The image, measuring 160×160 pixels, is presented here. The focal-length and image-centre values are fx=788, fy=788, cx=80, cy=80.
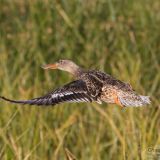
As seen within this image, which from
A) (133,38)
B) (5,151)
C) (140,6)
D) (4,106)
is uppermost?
(140,6)

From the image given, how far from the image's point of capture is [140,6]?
7.09 metres

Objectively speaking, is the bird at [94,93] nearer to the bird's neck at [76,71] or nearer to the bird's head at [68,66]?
the bird's neck at [76,71]

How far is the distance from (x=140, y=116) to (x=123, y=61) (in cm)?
133

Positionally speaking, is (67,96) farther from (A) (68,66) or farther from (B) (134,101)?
(A) (68,66)

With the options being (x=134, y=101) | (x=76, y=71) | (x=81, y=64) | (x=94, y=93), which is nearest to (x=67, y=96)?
(x=94, y=93)

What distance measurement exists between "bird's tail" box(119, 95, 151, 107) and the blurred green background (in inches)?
6.9

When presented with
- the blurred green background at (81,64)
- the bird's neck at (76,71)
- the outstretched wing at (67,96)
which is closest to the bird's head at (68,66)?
the bird's neck at (76,71)

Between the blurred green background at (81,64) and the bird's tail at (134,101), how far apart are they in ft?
0.57

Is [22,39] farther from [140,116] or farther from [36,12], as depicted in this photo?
[140,116]

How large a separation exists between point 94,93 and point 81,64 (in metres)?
2.30

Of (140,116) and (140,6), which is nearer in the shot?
(140,116)

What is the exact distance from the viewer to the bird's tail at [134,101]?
395cm

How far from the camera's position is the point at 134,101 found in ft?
13.0

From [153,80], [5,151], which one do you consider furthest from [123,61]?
[5,151]
